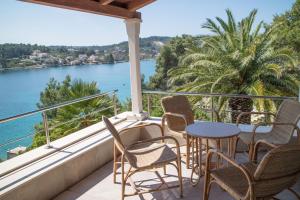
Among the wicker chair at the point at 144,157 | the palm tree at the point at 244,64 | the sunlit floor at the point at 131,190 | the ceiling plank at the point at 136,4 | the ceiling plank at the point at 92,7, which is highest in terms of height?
the ceiling plank at the point at 136,4

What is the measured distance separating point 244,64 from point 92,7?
4.51 m

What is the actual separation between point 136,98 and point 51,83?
16335mm

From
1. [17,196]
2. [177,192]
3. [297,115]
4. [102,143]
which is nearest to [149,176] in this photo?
[177,192]

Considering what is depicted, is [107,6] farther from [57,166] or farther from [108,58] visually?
[108,58]

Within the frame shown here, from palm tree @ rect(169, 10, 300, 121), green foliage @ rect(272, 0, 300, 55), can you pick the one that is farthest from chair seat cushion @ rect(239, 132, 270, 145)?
green foliage @ rect(272, 0, 300, 55)

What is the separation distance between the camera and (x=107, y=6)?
3807 mm

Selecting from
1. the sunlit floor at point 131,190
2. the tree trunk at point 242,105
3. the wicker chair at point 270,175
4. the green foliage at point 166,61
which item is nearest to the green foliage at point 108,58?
the green foliage at point 166,61

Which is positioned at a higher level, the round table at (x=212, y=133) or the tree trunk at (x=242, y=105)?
the round table at (x=212, y=133)

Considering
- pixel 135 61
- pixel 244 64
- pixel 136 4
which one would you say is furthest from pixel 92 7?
pixel 244 64

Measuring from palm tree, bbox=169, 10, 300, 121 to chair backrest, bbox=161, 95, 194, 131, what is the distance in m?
3.25

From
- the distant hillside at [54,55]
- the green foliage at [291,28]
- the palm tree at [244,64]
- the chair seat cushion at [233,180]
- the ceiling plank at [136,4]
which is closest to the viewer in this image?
the chair seat cushion at [233,180]

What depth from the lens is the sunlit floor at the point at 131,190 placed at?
9.28 feet

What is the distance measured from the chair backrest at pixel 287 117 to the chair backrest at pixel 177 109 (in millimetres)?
1240

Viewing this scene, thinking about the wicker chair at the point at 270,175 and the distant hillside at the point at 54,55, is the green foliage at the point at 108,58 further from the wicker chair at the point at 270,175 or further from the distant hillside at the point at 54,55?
the wicker chair at the point at 270,175
